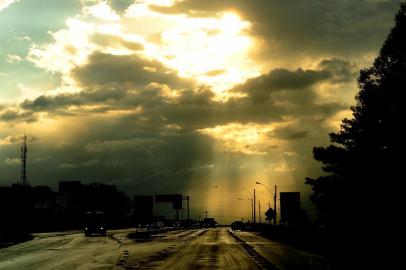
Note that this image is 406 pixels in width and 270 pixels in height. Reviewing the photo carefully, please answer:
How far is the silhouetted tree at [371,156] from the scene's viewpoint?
44281 mm

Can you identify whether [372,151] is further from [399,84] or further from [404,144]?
[399,84]

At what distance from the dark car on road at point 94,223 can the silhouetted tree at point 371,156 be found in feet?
100

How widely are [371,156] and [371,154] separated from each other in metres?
0.61

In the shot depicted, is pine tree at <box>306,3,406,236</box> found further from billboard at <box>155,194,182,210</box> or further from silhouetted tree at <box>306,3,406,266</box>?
billboard at <box>155,194,182,210</box>

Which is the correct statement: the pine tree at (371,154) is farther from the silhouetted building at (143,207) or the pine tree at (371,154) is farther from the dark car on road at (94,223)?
the dark car on road at (94,223)

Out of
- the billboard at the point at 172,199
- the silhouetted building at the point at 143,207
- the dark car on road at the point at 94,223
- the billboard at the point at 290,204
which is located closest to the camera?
the billboard at the point at 290,204

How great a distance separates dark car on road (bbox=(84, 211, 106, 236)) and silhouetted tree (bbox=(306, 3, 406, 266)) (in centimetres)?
3063

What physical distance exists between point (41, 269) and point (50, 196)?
155 metres

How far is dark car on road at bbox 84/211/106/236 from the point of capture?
73.1 meters

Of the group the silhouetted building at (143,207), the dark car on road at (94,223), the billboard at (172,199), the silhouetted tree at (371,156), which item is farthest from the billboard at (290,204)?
the billboard at (172,199)

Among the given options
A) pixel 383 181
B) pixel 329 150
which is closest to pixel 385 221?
pixel 383 181

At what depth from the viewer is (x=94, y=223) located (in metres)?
73.8

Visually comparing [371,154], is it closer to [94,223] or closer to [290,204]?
[290,204]

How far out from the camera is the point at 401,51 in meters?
56.3
